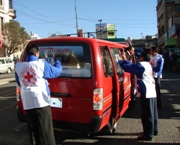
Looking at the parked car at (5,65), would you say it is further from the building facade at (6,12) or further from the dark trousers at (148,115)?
the dark trousers at (148,115)

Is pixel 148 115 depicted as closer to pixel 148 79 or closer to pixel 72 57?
pixel 148 79

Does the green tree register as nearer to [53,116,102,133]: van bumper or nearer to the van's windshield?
the van's windshield

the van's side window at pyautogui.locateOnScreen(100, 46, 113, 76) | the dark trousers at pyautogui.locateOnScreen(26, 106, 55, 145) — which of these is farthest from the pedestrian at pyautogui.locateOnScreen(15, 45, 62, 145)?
the van's side window at pyautogui.locateOnScreen(100, 46, 113, 76)

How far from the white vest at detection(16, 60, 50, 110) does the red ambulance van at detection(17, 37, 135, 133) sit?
63 centimetres

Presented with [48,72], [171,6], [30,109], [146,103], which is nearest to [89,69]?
[48,72]

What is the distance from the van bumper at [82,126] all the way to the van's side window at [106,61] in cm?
83

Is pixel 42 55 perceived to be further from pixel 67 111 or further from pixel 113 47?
pixel 113 47

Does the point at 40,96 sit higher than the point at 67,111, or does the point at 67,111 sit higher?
the point at 40,96

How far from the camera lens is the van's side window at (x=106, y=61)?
4.43 metres

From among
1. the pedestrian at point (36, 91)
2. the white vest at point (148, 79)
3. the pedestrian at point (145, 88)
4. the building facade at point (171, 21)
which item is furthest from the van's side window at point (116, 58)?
the building facade at point (171, 21)

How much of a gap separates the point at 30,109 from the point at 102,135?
2.01 metres

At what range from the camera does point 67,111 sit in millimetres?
4238

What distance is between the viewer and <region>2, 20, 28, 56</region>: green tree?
1663 inches

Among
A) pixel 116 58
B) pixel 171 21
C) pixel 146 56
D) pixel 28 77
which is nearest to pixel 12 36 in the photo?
pixel 171 21
